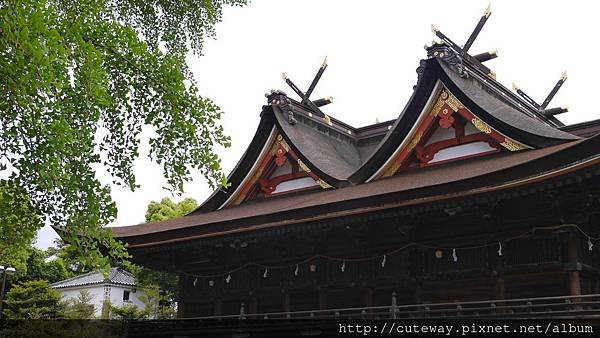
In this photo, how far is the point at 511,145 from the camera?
14047 mm

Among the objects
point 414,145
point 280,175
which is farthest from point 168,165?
point 280,175

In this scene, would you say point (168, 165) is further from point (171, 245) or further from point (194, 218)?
point (194, 218)

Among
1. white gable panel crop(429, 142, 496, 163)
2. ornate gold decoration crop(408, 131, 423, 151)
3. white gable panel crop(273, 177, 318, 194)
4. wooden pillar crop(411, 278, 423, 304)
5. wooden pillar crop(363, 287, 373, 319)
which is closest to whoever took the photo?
wooden pillar crop(411, 278, 423, 304)

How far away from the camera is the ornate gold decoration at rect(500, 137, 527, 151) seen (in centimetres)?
1388

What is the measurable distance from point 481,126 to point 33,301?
91.7 ft

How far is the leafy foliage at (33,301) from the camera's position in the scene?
3250cm

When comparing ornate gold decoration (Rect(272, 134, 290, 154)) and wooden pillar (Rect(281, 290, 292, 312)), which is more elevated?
ornate gold decoration (Rect(272, 134, 290, 154))

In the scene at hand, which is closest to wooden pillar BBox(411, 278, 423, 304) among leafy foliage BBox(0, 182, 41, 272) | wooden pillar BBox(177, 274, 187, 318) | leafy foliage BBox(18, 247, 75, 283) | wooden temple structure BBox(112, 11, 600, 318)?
wooden temple structure BBox(112, 11, 600, 318)

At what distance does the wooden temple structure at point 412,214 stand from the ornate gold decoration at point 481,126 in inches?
1.0

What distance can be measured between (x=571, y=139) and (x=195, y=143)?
8715 millimetres

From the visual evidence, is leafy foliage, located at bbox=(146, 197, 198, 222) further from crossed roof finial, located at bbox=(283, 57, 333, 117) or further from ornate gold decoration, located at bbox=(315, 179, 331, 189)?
ornate gold decoration, located at bbox=(315, 179, 331, 189)

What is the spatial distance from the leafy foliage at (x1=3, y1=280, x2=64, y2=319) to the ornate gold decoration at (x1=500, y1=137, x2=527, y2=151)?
1036 inches

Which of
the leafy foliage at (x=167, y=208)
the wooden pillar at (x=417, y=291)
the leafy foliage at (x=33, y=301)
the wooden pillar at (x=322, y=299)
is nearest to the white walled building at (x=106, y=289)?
the leafy foliage at (x=167, y=208)

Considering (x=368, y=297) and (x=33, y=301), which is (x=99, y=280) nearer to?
(x=33, y=301)
